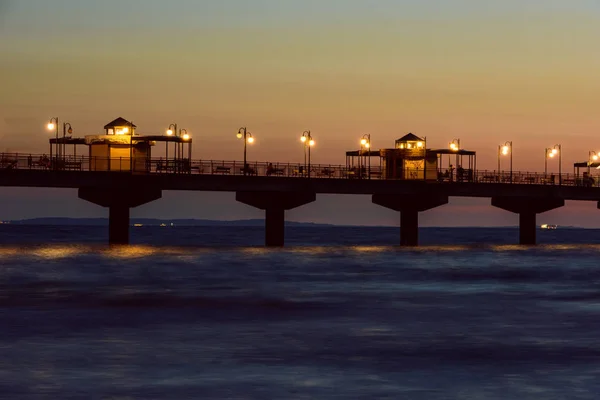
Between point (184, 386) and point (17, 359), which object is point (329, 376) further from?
point (17, 359)

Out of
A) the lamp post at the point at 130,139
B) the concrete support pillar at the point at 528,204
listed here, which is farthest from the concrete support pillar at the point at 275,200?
the concrete support pillar at the point at 528,204

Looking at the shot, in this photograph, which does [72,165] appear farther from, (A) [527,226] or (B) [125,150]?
(A) [527,226]

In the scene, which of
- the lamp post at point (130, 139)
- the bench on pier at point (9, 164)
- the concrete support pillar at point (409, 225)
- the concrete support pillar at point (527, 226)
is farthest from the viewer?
the concrete support pillar at point (527, 226)

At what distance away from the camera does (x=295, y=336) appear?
30266 millimetres

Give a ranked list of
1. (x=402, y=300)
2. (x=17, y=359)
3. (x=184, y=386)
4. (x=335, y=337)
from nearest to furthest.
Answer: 1. (x=184, y=386)
2. (x=17, y=359)
3. (x=335, y=337)
4. (x=402, y=300)

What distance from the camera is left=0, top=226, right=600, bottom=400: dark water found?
869 inches

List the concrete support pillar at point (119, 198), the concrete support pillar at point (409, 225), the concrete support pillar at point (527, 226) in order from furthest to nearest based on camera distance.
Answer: the concrete support pillar at point (527, 226) < the concrete support pillar at point (409, 225) < the concrete support pillar at point (119, 198)

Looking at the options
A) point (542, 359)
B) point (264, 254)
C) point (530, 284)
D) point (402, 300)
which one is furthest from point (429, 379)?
point (264, 254)

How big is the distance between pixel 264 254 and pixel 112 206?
38.4ft

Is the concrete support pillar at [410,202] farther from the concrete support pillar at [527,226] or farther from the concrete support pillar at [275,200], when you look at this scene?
the concrete support pillar at [527,226]

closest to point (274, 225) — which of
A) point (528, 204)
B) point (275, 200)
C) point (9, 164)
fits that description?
point (275, 200)

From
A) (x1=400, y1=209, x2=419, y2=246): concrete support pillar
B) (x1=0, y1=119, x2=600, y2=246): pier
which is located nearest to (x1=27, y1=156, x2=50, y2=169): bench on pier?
(x1=0, y1=119, x2=600, y2=246): pier

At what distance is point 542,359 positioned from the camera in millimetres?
26062

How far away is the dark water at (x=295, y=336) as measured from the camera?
22062 mm
